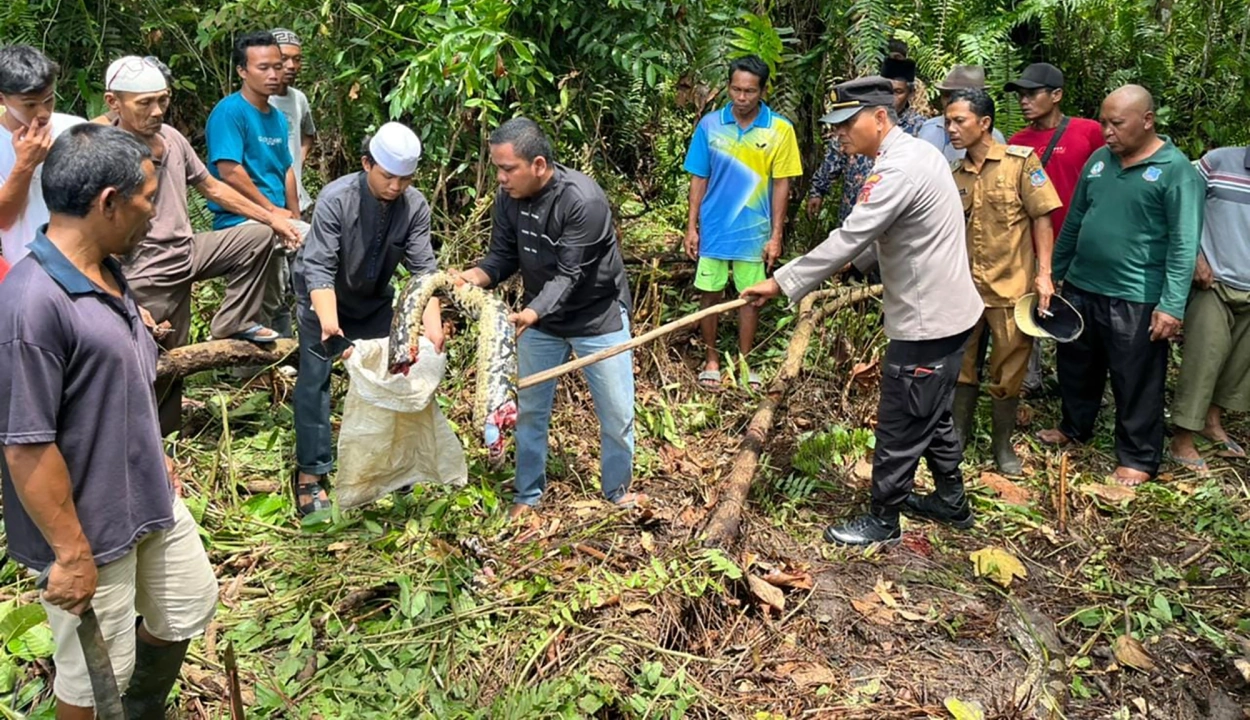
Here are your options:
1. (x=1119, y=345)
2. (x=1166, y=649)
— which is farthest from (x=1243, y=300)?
(x=1166, y=649)

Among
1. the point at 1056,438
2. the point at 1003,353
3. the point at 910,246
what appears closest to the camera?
the point at 910,246

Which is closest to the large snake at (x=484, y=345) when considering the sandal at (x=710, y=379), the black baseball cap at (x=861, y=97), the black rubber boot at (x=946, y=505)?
the black baseball cap at (x=861, y=97)

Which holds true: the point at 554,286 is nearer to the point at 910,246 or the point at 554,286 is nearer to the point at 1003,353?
the point at 910,246

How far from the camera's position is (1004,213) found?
503 cm

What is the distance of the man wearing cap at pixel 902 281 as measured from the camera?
4105 mm

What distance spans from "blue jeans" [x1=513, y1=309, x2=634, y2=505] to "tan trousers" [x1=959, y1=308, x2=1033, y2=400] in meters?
1.88

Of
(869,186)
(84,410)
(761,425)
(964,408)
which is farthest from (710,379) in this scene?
(84,410)

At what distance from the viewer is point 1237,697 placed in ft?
11.9

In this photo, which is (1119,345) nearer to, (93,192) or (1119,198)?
(1119,198)

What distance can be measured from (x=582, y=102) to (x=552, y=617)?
3865 millimetres

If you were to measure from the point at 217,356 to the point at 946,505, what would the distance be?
142 inches

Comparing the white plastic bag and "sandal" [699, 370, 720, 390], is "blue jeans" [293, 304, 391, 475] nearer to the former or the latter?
the white plastic bag

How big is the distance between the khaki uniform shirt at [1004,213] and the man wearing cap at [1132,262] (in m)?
0.34

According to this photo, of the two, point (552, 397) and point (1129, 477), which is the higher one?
point (552, 397)
